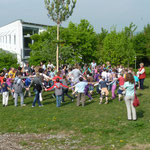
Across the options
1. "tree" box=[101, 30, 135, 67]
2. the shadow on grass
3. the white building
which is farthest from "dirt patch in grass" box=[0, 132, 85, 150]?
the white building

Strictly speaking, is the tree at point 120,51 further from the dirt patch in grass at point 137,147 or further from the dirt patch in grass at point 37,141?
the dirt patch in grass at point 137,147

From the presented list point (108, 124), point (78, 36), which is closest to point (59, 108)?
point (108, 124)

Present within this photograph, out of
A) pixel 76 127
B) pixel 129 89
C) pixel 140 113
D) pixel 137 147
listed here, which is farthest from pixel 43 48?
pixel 137 147

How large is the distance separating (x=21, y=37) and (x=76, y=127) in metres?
32.3

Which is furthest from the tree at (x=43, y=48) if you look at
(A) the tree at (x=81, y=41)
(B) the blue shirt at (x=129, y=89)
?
(B) the blue shirt at (x=129, y=89)

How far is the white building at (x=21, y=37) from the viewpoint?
38.1 meters

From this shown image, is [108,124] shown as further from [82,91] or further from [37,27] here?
[37,27]

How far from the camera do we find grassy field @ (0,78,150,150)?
7.10 metres

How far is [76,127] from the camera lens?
878cm

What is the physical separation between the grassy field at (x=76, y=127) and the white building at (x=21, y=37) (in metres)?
27.3

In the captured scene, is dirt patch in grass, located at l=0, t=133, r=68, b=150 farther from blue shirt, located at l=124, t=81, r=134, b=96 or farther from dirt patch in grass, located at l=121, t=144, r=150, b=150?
blue shirt, located at l=124, t=81, r=134, b=96

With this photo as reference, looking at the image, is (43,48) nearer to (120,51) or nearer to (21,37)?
(21,37)

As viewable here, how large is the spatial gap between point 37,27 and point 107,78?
27596mm

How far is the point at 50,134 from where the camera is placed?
8148 millimetres
